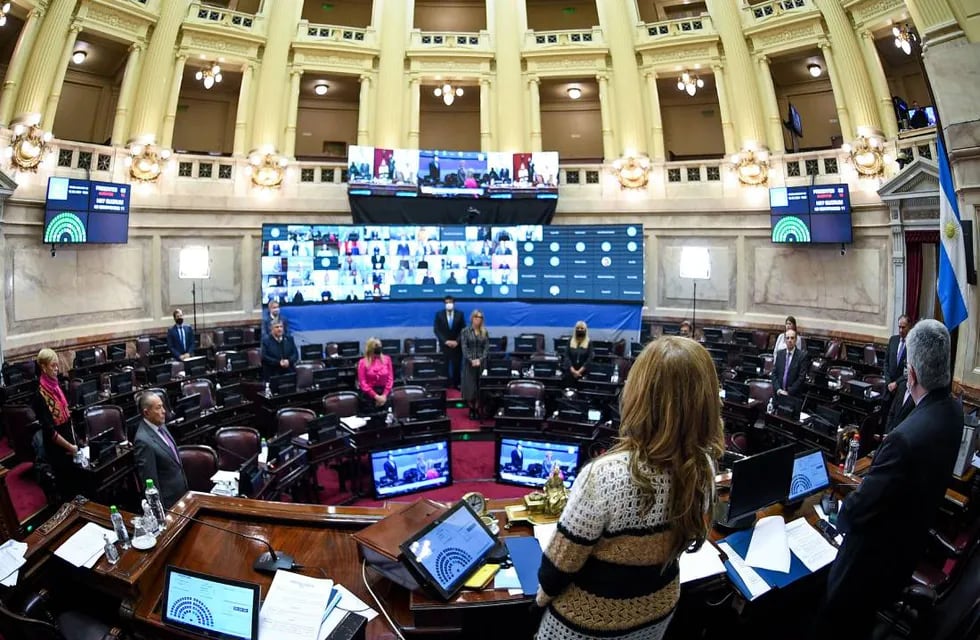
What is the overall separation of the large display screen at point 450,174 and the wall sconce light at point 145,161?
14.2 feet

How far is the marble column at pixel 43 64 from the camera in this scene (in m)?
11.1

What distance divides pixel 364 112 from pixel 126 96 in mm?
5475

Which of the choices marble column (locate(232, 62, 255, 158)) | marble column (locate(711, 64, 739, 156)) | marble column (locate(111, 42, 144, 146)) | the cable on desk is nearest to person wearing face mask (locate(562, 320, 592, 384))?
the cable on desk

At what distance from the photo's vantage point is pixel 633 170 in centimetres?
1443

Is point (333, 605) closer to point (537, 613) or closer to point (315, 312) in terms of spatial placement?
point (537, 613)

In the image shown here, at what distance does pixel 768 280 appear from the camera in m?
13.3

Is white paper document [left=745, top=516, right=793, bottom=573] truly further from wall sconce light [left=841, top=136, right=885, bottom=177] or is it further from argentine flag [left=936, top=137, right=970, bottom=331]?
wall sconce light [left=841, top=136, right=885, bottom=177]

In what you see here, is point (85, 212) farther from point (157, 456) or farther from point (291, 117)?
point (157, 456)

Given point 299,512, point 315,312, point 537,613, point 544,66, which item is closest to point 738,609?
point 537,613

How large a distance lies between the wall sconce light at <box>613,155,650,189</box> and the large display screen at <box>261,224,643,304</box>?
1.69 meters

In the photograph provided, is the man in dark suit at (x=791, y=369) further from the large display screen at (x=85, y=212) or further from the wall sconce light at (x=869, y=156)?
the large display screen at (x=85, y=212)

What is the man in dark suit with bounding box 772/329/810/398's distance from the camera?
714cm

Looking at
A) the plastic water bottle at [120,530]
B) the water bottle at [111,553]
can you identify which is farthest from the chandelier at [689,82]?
the water bottle at [111,553]

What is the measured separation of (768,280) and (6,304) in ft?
53.0
